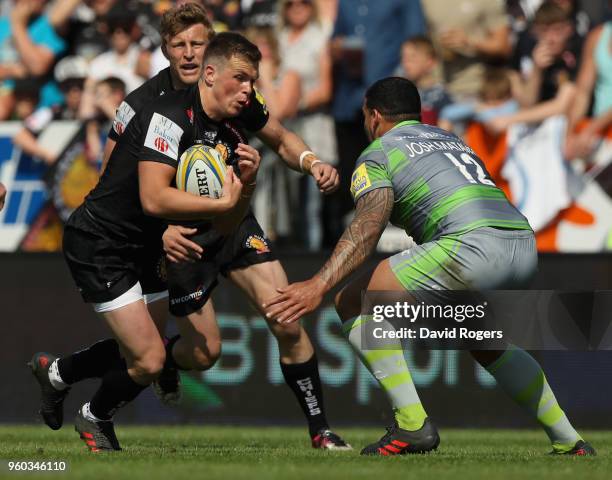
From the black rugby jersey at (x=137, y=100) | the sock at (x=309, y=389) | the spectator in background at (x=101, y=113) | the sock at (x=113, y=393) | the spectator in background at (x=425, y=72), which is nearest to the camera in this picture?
the sock at (x=113, y=393)

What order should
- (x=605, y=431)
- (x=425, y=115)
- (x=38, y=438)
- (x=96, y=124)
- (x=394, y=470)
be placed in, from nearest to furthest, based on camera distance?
(x=394, y=470)
(x=38, y=438)
(x=605, y=431)
(x=425, y=115)
(x=96, y=124)

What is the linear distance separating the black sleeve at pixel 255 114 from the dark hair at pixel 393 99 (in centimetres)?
85

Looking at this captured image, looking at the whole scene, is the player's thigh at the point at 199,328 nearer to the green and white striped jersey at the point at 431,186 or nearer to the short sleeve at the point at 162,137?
the short sleeve at the point at 162,137

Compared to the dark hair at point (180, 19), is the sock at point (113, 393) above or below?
below

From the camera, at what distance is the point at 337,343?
10.5 metres

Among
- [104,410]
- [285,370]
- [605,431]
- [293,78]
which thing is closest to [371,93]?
[285,370]

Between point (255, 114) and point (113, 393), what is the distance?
1959 millimetres

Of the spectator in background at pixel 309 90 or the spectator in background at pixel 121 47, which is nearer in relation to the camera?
the spectator in background at pixel 309 90

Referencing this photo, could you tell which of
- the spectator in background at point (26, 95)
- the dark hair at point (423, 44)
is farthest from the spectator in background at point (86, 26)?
the dark hair at point (423, 44)

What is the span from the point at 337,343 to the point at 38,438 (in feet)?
8.83

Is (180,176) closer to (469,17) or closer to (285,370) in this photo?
(285,370)

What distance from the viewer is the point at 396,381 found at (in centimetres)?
693

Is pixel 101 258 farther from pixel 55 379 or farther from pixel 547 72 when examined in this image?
pixel 547 72

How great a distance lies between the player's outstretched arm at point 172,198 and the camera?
693 cm
